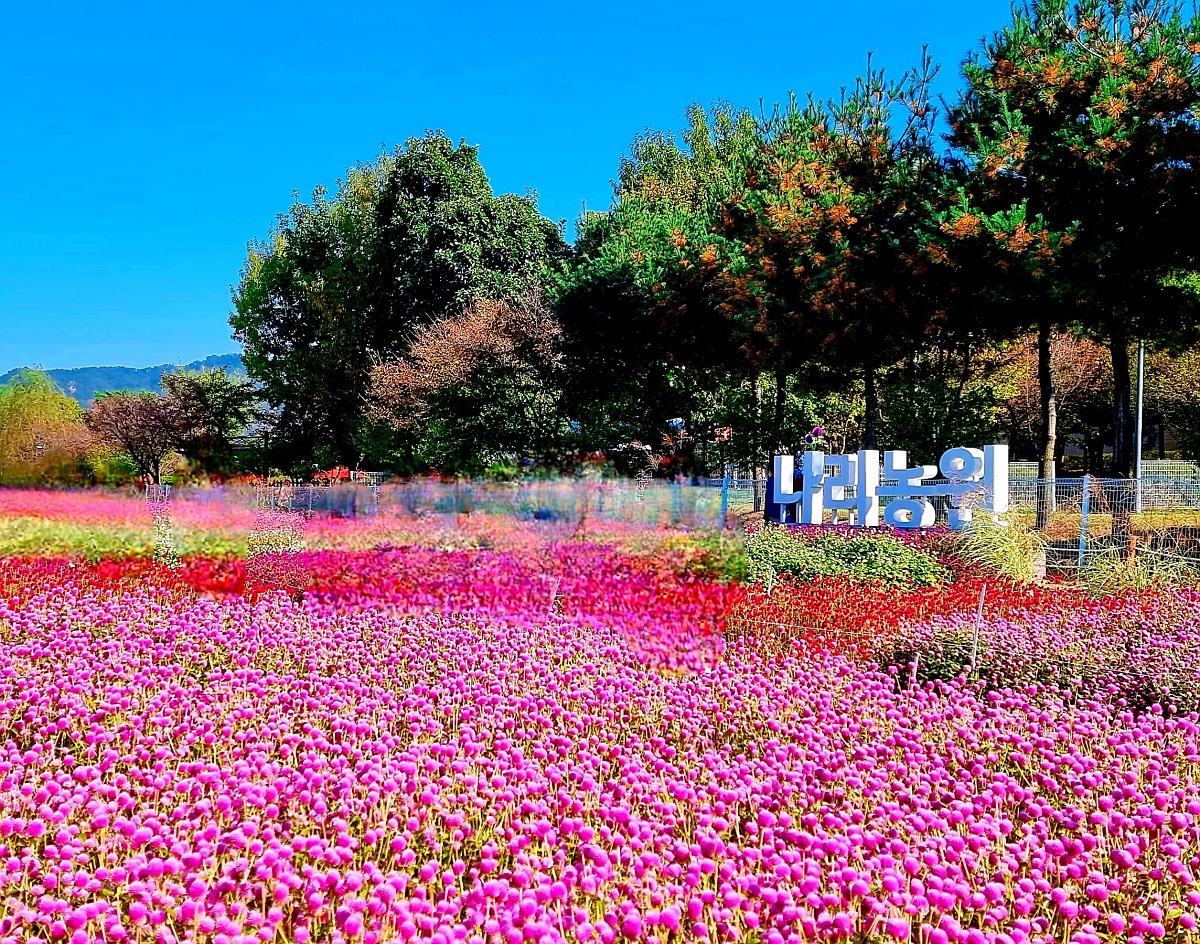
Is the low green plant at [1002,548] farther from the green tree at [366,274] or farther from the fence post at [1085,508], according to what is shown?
the green tree at [366,274]

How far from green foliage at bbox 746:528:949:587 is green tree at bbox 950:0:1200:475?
20.7ft

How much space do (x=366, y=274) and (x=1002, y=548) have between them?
23871mm

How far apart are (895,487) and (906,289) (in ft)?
16.5

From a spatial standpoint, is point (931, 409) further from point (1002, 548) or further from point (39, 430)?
point (39, 430)

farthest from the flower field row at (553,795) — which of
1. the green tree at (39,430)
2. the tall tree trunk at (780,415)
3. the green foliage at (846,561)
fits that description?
the green tree at (39,430)

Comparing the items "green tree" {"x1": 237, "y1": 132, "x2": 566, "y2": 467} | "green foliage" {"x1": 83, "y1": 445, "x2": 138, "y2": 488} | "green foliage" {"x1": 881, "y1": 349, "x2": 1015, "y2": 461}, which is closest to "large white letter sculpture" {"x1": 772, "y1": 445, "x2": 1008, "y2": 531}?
"green foliage" {"x1": 881, "y1": 349, "x2": 1015, "y2": 461}

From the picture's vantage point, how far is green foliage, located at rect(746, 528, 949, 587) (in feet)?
28.2

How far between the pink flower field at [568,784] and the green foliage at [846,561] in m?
2.51

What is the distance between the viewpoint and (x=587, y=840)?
2832mm

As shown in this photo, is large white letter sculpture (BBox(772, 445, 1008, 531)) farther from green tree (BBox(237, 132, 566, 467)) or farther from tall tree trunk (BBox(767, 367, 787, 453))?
→ green tree (BBox(237, 132, 566, 467))

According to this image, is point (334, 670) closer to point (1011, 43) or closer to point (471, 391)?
point (1011, 43)

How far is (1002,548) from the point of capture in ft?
30.8

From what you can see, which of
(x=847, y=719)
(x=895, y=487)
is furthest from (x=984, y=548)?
(x=847, y=719)

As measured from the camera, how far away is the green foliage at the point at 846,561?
859cm
